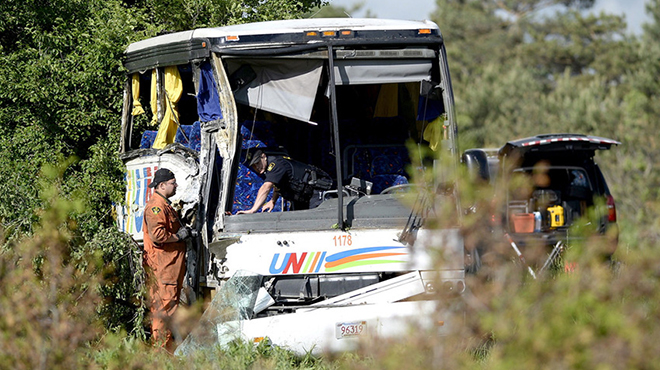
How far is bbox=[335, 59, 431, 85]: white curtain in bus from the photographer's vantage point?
6938mm

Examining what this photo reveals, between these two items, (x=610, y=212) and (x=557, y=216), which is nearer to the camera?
(x=610, y=212)

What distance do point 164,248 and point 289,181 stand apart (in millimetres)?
1396

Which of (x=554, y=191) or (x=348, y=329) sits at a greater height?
(x=554, y=191)

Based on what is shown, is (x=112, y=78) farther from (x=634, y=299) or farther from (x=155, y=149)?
(x=634, y=299)

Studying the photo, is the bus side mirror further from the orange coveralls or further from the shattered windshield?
the orange coveralls

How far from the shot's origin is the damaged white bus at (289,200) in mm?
6402

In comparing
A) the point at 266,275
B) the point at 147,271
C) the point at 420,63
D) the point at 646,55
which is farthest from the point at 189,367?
the point at 646,55

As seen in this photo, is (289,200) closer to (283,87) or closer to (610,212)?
(283,87)

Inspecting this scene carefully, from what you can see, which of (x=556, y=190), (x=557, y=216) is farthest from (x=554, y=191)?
(x=557, y=216)

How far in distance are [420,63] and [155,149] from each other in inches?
113

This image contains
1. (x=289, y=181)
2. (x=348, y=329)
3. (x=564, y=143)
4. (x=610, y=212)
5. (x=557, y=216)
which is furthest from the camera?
(x=557, y=216)

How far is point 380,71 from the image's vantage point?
6.99 m

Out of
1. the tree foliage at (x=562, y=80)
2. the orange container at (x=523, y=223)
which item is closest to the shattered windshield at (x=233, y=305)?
the orange container at (x=523, y=223)

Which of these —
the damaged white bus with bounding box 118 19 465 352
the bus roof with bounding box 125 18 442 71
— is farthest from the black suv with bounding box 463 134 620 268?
the bus roof with bounding box 125 18 442 71
